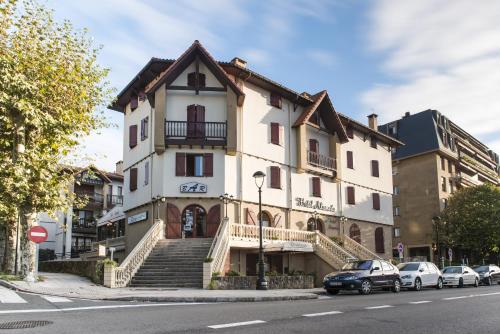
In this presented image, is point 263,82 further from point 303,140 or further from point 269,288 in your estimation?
point 269,288

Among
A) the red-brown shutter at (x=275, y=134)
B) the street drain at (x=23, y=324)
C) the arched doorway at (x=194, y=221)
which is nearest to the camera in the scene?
the street drain at (x=23, y=324)

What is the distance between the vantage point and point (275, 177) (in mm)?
31344

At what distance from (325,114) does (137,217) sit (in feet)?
48.6

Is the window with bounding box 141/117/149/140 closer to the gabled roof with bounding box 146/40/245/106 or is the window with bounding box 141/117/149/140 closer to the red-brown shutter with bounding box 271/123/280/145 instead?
the gabled roof with bounding box 146/40/245/106

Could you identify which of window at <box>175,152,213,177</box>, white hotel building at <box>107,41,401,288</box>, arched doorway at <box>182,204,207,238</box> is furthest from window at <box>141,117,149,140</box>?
arched doorway at <box>182,204,207,238</box>

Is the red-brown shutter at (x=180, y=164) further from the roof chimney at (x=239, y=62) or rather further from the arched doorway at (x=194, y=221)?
the roof chimney at (x=239, y=62)

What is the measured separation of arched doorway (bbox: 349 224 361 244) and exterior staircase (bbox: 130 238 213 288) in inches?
578

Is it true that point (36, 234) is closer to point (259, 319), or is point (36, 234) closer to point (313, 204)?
point (259, 319)

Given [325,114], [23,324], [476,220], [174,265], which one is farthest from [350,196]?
[23,324]

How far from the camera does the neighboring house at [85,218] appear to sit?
49.4 meters

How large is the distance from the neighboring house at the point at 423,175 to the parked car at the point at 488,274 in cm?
2023

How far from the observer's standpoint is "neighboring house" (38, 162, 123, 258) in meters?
49.4

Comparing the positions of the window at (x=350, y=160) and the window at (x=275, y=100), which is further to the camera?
the window at (x=350, y=160)

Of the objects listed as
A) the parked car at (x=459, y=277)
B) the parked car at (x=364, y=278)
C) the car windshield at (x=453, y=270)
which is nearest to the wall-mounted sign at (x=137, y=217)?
the parked car at (x=364, y=278)
